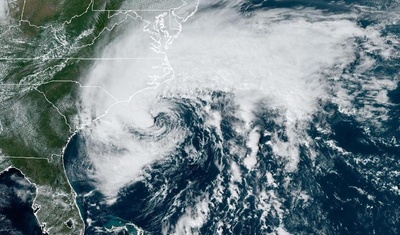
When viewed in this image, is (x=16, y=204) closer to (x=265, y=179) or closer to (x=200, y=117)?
(x=200, y=117)

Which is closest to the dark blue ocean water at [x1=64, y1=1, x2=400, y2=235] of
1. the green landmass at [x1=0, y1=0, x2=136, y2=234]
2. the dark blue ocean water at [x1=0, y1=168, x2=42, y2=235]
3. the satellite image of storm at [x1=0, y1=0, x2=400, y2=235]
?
the satellite image of storm at [x1=0, y1=0, x2=400, y2=235]

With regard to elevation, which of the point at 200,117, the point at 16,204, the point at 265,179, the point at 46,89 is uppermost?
the point at 46,89

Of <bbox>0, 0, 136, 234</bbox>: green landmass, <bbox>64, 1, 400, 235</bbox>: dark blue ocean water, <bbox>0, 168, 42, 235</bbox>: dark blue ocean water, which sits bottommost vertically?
<bbox>64, 1, 400, 235</bbox>: dark blue ocean water

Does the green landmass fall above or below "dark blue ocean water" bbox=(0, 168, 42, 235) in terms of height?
above

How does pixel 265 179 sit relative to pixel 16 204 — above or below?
below

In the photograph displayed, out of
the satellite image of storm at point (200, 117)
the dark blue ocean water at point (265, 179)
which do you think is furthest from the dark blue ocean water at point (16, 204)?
the dark blue ocean water at point (265, 179)

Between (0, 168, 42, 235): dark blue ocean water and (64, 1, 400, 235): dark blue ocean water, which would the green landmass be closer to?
(0, 168, 42, 235): dark blue ocean water

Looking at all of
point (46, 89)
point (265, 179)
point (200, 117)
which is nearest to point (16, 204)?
point (46, 89)

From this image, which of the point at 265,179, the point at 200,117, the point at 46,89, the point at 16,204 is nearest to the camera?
the point at 265,179

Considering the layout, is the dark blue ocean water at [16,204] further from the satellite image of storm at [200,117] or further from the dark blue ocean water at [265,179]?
the dark blue ocean water at [265,179]
